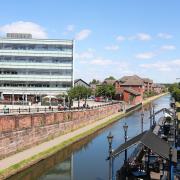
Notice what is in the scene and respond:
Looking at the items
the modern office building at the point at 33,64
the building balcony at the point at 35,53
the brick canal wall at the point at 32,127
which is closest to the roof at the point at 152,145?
the brick canal wall at the point at 32,127

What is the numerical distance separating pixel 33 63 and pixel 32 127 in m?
54.8

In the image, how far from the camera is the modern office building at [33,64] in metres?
100

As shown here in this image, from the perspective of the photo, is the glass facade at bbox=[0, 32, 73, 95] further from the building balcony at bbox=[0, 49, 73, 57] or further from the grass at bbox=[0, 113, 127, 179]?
the grass at bbox=[0, 113, 127, 179]

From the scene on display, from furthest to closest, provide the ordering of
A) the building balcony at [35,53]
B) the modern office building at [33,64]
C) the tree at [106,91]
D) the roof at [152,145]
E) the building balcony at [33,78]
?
1. the tree at [106,91]
2. the building balcony at [33,78]
3. the modern office building at [33,64]
4. the building balcony at [35,53]
5. the roof at [152,145]

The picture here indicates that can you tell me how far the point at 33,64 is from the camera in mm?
100188

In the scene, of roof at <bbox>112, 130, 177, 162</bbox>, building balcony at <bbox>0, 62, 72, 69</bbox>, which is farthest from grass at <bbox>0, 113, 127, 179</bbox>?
building balcony at <bbox>0, 62, 72, 69</bbox>

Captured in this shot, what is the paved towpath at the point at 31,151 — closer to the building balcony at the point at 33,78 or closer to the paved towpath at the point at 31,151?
the paved towpath at the point at 31,151

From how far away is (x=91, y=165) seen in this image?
131 ft

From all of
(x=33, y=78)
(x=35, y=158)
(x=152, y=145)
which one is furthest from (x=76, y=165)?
(x=33, y=78)

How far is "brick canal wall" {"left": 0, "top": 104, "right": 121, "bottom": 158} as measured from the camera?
40.2 metres

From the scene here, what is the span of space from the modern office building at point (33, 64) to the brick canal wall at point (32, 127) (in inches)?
1321

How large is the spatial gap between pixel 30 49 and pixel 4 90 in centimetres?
1202

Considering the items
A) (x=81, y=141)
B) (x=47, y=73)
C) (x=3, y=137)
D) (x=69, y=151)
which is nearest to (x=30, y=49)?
(x=47, y=73)

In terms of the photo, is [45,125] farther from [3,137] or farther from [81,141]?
[3,137]
